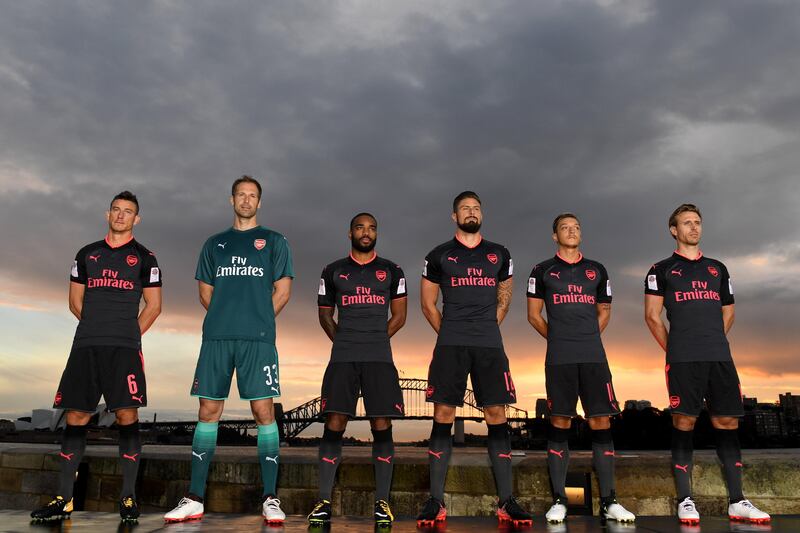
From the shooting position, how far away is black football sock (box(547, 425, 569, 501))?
21.1 feet

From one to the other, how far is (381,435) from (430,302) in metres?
1.41

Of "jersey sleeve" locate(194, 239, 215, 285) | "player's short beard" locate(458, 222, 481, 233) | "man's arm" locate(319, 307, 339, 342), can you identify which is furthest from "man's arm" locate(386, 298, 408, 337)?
"jersey sleeve" locate(194, 239, 215, 285)

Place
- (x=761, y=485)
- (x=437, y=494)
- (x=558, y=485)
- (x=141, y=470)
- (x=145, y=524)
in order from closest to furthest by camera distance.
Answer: (x=145, y=524) < (x=437, y=494) < (x=558, y=485) < (x=761, y=485) < (x=141, y=470)

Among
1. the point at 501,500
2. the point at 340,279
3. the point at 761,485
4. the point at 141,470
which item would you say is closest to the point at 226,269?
the point at 340,279

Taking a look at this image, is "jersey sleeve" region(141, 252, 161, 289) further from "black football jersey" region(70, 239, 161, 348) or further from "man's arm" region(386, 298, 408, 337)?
"man's arm" region(386, 298, 408, 337)

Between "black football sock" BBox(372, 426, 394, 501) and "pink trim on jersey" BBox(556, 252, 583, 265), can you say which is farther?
"pink trim on jersey" BBox(556, 252, 583, 265)

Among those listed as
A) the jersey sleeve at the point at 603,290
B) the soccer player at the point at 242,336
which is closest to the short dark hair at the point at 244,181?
the soccer player at the point at 242,336

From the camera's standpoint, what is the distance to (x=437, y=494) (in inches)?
235

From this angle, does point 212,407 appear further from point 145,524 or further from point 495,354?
point 495,354

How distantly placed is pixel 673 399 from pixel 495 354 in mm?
2009

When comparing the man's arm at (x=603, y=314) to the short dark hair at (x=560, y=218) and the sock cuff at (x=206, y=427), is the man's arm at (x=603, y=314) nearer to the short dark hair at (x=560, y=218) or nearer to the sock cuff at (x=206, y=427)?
the short dark hair at (x=560, y=218)

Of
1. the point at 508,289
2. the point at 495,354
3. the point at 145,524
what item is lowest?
the point at 145,524

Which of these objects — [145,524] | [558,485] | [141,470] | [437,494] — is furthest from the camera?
[141,470]

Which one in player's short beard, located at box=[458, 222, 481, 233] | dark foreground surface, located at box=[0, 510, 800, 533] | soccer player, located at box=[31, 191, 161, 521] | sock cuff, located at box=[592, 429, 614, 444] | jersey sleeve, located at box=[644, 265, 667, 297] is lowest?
dark foreground surface, located at box=[0, 510, 800, 533]
